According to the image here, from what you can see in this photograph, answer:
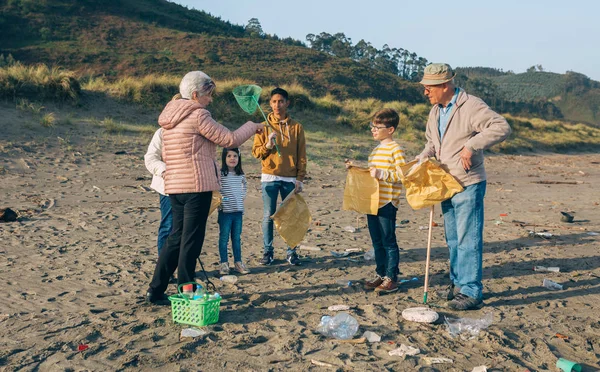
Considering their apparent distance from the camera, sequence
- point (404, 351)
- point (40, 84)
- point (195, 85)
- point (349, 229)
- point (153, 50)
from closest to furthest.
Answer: point (404, 351), point (195, 85), point (349, 229), point (40, 84), point (153, 50)

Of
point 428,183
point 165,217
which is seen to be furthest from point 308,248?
point 428,183

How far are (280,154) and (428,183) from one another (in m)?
1.75

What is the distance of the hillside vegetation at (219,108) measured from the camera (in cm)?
1545

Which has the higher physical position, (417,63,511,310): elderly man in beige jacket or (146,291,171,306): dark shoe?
(417,63,511,310): elderly man in beige jacket

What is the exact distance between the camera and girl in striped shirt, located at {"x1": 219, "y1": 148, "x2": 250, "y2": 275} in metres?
5.92

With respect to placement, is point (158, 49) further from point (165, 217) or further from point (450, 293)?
point (450, 293)

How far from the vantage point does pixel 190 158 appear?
14.8 feet

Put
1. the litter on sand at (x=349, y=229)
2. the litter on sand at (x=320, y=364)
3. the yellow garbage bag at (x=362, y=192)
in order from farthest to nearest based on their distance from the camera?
the litter on sand at (x=349, y=229), the yellow garbage bag at (x=362, y=192), the litter on sand at (x=320, y=364)

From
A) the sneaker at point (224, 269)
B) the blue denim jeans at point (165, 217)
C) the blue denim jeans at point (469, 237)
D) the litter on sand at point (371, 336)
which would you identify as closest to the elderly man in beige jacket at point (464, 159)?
the blue denim jeans at point (469, 237)

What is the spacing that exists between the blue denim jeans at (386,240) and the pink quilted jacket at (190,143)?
1.61 metres

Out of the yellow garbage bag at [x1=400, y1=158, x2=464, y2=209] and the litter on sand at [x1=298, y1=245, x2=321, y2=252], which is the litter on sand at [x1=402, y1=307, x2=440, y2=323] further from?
the litter on sand at [x1=298, y1=245, x2=321, y2=252]

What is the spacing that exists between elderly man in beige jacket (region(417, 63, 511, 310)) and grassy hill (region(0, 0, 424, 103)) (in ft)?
110

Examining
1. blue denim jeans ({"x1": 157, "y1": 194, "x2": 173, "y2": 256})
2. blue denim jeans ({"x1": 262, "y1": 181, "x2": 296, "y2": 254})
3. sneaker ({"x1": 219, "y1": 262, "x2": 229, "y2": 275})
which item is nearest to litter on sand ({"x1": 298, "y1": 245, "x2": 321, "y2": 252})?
blue denim jeans ({"x1": 262, "y1": 181, "x2": 296, "y2": 254})

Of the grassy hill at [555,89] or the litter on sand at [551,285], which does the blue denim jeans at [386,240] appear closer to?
the litter on sand at [551,285]
